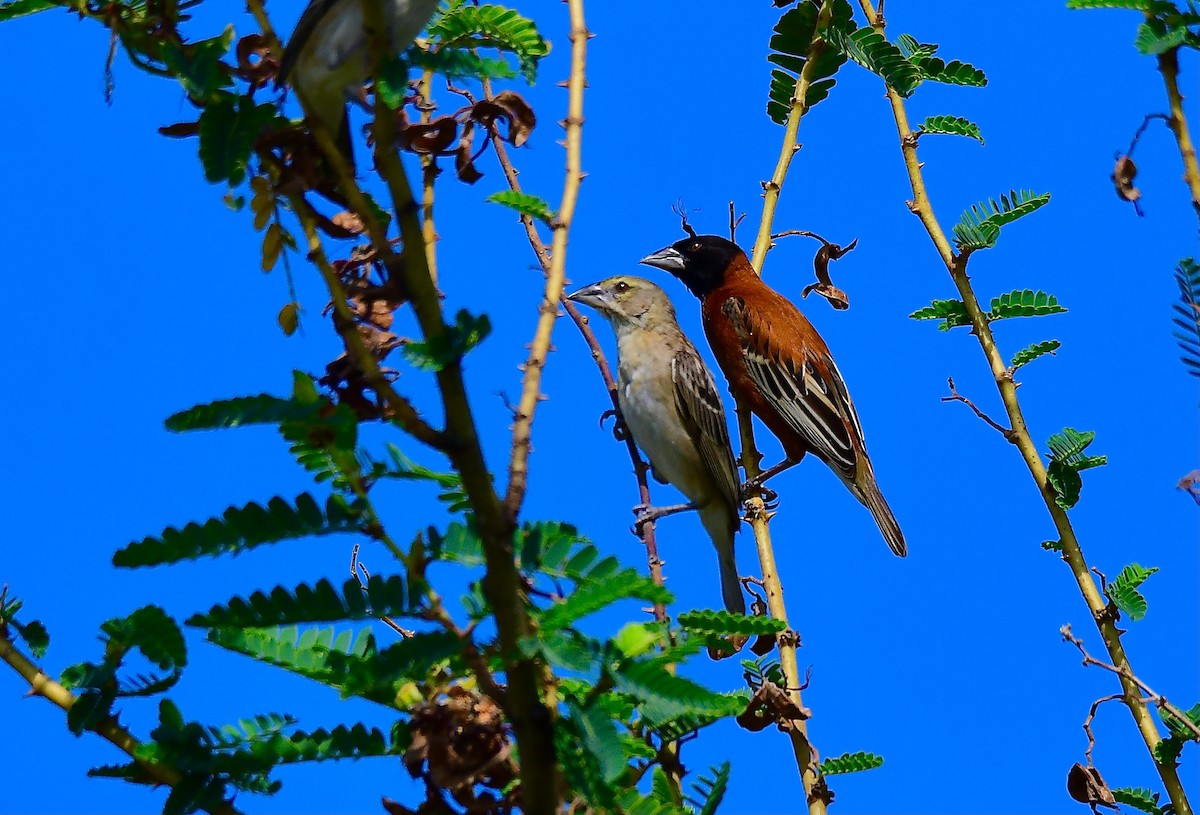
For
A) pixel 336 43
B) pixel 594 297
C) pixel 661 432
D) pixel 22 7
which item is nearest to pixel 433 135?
pixel 22 7

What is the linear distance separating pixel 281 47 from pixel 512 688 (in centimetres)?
106

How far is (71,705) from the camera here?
219cm

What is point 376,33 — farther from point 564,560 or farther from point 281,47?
point 564,560

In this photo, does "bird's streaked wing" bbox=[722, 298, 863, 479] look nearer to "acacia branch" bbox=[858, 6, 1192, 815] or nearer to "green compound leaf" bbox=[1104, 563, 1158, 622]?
"acacia branch" bbox=[858, 6, 1192, 815]

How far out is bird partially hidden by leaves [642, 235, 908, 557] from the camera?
278 inches

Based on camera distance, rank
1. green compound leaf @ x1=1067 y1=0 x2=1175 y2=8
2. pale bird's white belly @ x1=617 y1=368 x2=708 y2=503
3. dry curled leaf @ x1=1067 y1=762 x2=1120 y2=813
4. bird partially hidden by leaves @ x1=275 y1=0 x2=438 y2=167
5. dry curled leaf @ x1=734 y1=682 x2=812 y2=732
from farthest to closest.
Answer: pale bird's white belly @ x1=617 y1=368 x2=708 y2=503
dry curled leaf @ x1=1067 y1=762 x2=1120 y2=813
dry curled leaf @ x1=734 y1=682 x2=812 y2=732
bird partially hidden by leaves @ x1=275 y1=0 x2=438 y2=167
green compound leaf @ x1=1067 y1=0 x2=1175 y2=8

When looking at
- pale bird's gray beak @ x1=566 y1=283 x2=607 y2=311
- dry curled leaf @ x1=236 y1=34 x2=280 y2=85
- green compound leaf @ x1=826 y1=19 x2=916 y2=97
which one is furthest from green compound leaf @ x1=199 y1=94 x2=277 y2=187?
pale bird's gray beak @ x1=566 y1=283 x2=607 y2=311

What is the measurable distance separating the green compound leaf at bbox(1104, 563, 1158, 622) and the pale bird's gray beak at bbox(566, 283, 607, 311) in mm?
3681

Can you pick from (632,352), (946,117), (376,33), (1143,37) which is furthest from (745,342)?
(376,33)

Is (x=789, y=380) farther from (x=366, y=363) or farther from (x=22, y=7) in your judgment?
(x=366, y=363)

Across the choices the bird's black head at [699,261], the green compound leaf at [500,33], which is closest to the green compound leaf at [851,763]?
the green compound leaf at [500,33]

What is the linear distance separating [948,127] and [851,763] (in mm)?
2245

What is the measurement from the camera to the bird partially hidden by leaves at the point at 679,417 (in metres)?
6.59

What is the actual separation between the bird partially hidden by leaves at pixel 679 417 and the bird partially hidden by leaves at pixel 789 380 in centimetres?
35
